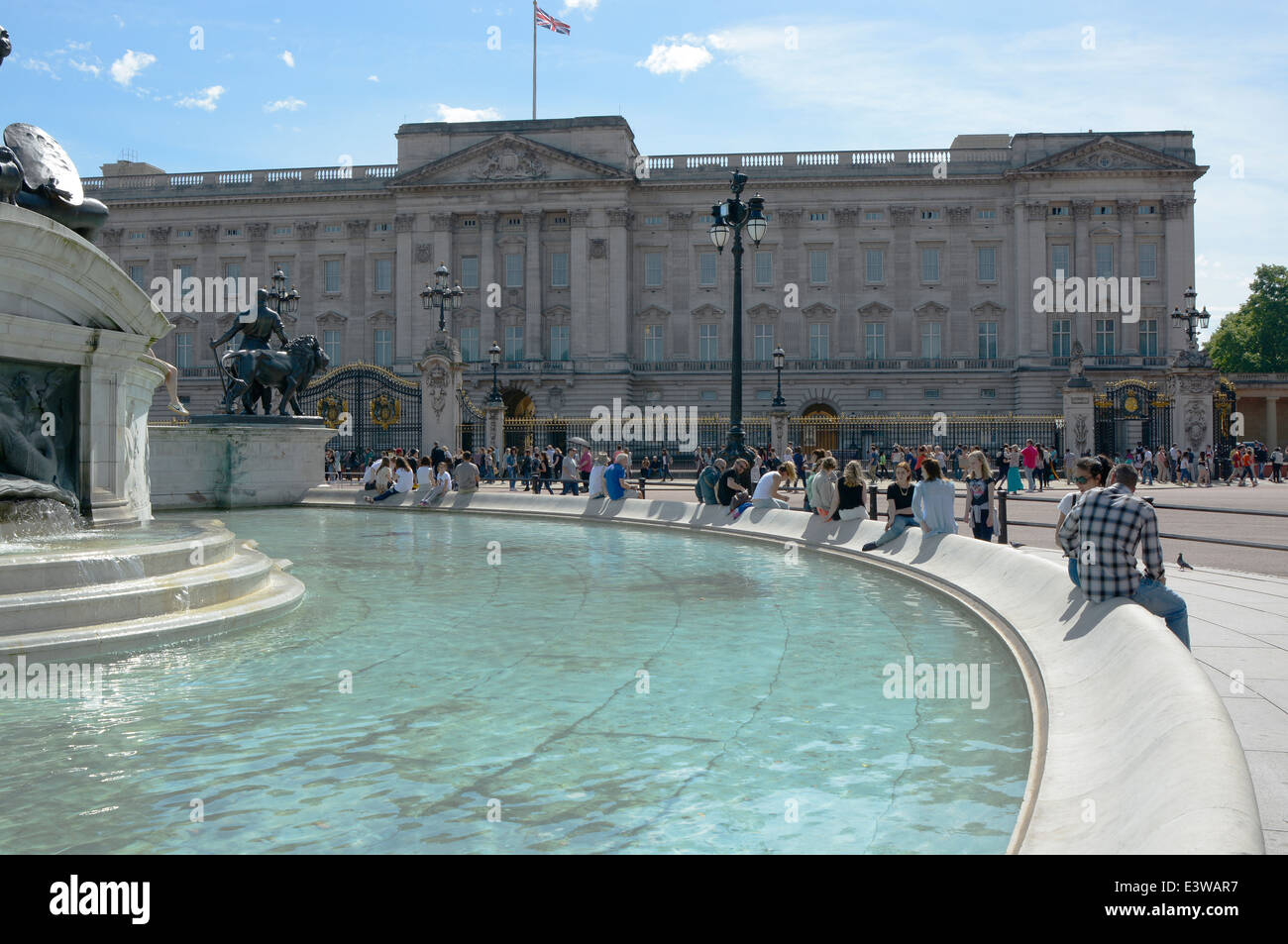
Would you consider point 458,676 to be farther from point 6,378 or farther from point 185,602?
point 6,378

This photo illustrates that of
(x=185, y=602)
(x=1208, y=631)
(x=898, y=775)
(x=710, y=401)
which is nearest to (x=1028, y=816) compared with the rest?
(x=898, y=775)

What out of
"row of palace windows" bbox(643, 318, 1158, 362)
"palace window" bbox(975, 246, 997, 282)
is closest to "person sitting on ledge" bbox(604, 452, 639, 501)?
"row of palace windows" bbox(643, 318, 1158, 362)

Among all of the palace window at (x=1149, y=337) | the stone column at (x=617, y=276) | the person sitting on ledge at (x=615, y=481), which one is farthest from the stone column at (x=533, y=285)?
the person sitting on ledge at (x=615, y=481)

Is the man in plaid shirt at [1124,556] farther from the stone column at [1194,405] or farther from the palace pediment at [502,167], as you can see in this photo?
the palace pediment at [502,167]

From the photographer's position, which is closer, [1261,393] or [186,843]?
[186,843]

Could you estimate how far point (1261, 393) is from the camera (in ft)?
190

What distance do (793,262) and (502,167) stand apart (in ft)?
58.1

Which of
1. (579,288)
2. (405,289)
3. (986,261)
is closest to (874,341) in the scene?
(986,261)

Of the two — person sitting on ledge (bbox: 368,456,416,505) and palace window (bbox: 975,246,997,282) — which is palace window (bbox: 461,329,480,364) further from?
person sitting on ledge (bbox: 368,456,416,505)

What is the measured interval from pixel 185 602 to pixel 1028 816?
21.3 ft

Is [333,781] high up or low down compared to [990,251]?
down

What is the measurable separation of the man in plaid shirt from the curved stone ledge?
182 mm

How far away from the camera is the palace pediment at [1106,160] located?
56000mm

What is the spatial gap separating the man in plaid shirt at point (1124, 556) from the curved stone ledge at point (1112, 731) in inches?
7.2
